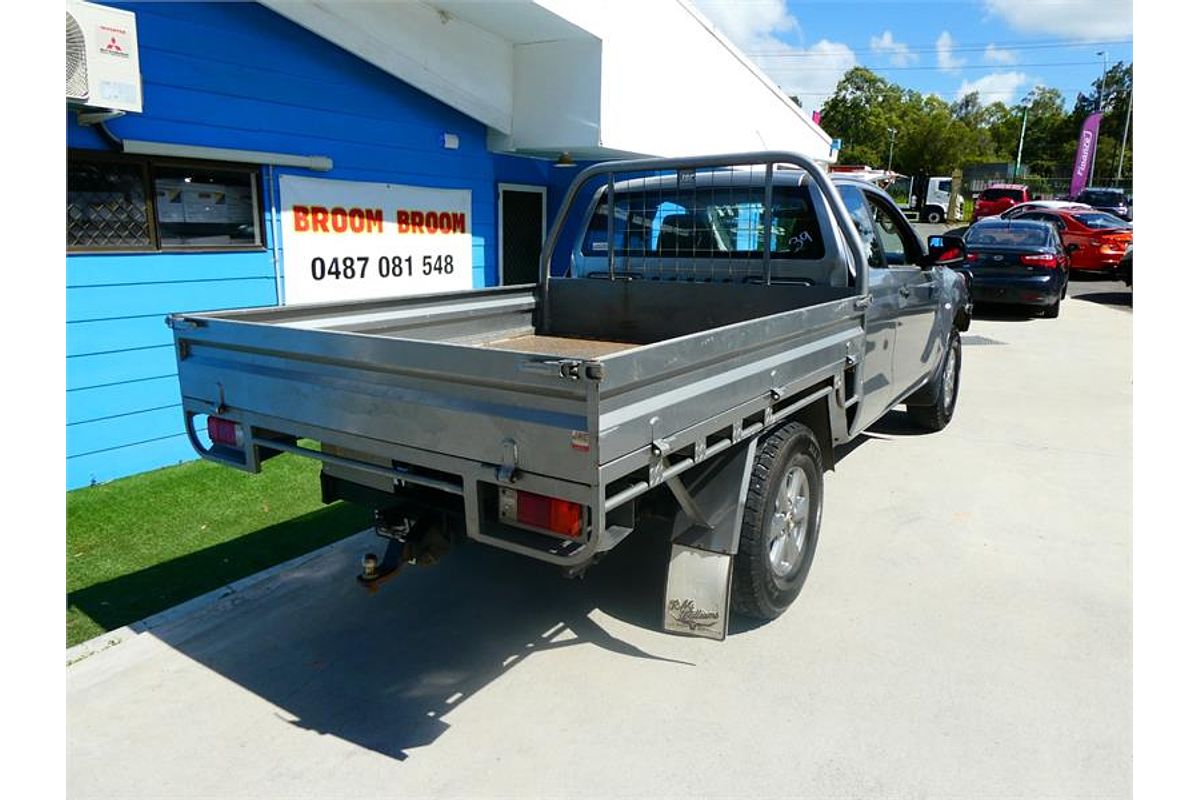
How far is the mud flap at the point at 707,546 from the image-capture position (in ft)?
10.6

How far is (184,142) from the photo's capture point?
5609 millimetres

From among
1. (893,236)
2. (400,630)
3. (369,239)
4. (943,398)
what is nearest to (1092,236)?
(943,398)

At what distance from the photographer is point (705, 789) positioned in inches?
104

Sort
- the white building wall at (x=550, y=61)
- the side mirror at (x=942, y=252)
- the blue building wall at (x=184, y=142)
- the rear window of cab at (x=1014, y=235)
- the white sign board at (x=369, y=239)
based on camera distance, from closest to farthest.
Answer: the blue building wall at (x=184, y=142) < the side mirror at (x=942, y=252) < the white sign board at (x=369, y=239) < the white building wall at (x=550, y=61) < the rear window of cab at (x=1014, y=235)

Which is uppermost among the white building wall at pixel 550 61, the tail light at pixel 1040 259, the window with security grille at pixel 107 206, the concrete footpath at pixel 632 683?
the white building wall at pixel 550 61

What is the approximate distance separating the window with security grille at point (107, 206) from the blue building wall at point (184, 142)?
121 millimetres

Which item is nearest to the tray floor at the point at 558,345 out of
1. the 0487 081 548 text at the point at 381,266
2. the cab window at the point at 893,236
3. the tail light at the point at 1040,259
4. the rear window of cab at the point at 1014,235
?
the cab window at the point at 893,236

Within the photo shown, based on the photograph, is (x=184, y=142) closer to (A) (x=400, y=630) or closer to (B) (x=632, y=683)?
(A) (x=400, y=630)

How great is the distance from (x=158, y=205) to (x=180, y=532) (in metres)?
2.44

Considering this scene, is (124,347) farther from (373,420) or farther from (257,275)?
(373,420)

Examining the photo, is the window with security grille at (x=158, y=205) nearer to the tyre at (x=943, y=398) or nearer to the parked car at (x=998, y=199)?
the tyre at (x=943, y=398)

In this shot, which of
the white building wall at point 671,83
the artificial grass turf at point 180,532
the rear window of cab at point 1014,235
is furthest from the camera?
the rear window of cab at point 1014,235

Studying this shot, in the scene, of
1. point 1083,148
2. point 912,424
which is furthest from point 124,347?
point 1083,148

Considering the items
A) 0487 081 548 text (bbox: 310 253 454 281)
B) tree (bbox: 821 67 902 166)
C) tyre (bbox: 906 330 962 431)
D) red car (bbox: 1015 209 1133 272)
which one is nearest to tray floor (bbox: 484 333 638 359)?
0487 081 548 text (bbox: 310 253 454 281)
